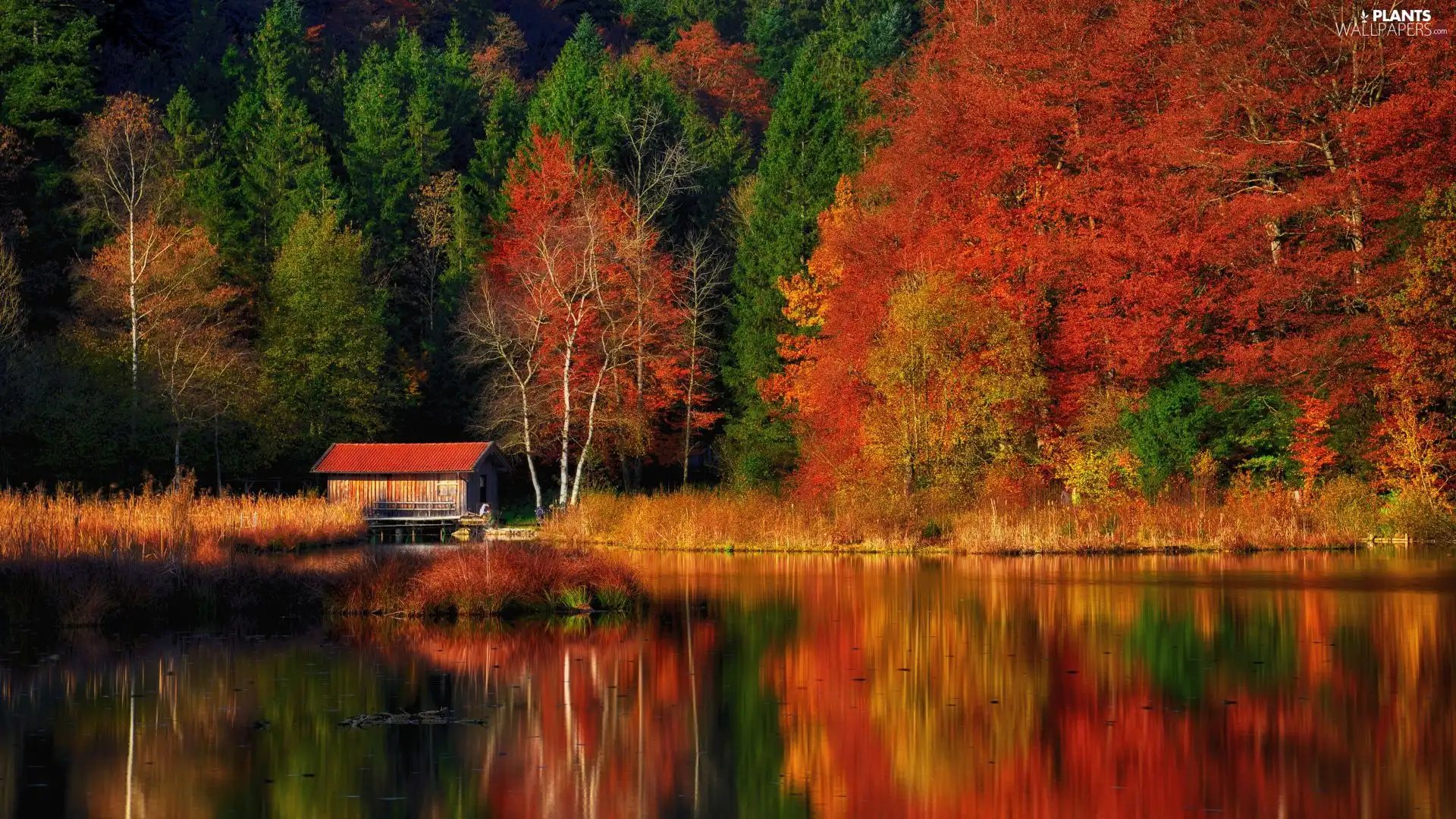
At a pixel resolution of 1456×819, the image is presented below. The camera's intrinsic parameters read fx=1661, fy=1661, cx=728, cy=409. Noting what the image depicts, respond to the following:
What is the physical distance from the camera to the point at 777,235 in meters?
57.1

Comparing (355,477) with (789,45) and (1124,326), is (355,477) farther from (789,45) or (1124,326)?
(789,45)

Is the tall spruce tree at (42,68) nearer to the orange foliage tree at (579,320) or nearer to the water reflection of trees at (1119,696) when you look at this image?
the orange foliage tree at (579,320)

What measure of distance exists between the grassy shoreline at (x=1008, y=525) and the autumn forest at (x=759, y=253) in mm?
978

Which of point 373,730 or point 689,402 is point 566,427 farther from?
point 373,730

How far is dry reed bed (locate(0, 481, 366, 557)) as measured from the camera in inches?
994

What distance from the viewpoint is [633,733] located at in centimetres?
1525

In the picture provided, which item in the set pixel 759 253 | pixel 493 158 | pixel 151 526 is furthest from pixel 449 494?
pixel 151 526

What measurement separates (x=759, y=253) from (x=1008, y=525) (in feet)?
72.1

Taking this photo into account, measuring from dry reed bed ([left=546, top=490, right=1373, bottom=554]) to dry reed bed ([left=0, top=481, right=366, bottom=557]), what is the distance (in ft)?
24.3

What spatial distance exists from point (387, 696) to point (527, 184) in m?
45.7

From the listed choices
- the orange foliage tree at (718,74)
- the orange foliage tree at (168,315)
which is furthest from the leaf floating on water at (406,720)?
the orange foliage tree at (718,74)

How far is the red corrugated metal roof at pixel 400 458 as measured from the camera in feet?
172

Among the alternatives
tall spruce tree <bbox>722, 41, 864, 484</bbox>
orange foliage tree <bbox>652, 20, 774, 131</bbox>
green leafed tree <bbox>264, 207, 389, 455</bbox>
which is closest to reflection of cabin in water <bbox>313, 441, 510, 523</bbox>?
green leafed tree <bbox>264, 207, 389, 455</bbox>

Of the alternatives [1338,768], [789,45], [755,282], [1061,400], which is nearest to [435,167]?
[755,282]
